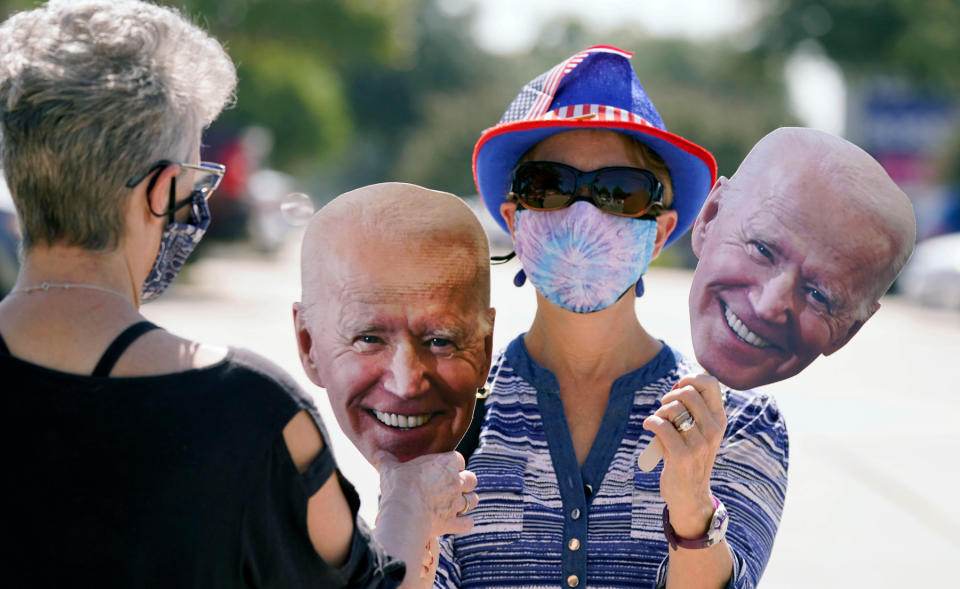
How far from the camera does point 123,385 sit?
147 cm

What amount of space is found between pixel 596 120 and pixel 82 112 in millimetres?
979

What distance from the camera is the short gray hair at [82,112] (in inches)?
60.3

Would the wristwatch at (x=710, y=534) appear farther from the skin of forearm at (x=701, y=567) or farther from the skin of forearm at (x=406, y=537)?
the skin of forearm at (x=406, y=537)

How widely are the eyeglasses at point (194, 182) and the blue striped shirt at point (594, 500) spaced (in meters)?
0.76

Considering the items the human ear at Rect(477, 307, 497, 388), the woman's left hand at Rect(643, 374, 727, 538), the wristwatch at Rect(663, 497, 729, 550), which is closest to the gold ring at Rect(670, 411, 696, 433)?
the woman's left hand at Rect(643, 374, 727, 538)

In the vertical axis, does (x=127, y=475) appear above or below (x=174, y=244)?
below

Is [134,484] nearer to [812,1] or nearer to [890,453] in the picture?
[890,453]

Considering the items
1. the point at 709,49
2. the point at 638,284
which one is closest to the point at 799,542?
the point at 638,284

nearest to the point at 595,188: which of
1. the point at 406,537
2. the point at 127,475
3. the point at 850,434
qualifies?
the point at 406,537

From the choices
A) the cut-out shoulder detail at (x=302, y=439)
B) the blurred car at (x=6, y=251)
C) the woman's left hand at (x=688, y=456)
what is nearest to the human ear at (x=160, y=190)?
the cut-out shoulder detail at (x=302, y=439)

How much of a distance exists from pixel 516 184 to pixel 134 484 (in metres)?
1.05

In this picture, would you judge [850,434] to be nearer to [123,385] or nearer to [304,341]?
[304,341]

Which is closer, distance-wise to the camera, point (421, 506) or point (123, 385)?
point (123, 385)

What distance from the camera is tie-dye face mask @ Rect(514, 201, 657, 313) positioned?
7.13 feet
